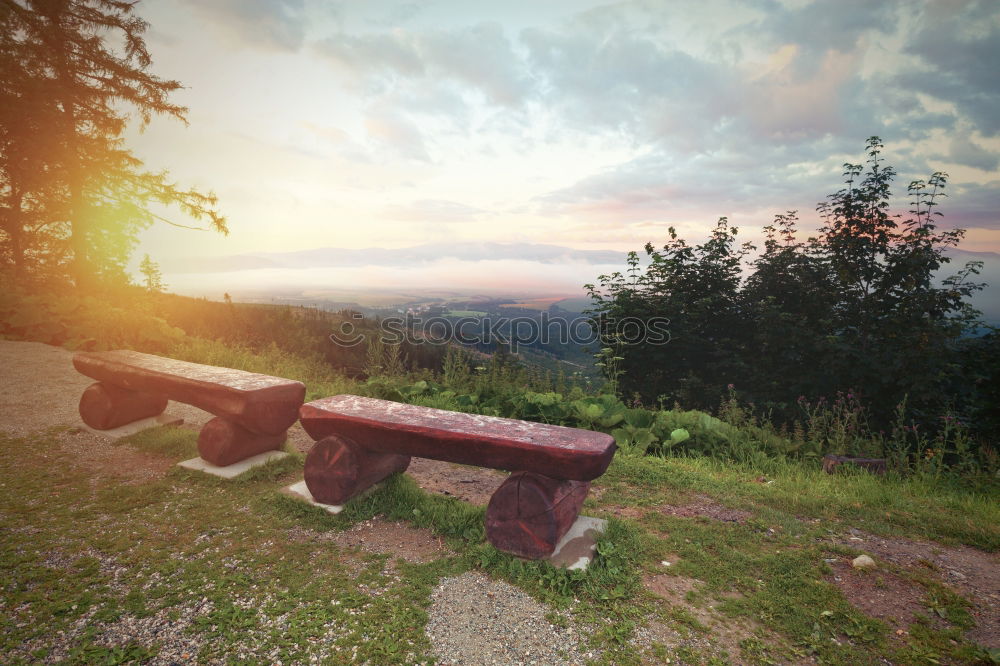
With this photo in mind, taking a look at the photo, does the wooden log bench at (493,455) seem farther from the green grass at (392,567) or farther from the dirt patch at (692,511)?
the dirt patch at (692,511)

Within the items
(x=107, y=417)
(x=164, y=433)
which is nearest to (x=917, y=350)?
(x=164, y=433)

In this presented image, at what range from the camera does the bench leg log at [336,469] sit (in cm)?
344

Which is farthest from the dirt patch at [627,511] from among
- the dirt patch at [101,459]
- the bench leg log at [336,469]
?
the dirt patch at [101,459]

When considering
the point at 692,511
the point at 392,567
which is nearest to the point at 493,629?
the point at 392,567

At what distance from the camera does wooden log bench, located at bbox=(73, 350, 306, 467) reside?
13.0 ft

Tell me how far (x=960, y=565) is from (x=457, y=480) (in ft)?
12.0

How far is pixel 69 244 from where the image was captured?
8883 mm

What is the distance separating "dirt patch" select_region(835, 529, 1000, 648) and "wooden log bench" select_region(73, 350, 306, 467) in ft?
15.3

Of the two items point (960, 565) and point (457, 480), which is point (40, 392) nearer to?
point (457, 480)

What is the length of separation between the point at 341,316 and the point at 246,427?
8.39m

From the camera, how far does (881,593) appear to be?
97.4 inches

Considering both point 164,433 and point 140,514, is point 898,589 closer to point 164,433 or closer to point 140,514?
point 140,514

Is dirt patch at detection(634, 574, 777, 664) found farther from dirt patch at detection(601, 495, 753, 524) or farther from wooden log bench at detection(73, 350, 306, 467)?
wooden log bench at detection(73, 350, 306, 467)
